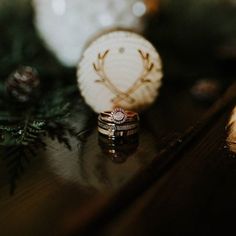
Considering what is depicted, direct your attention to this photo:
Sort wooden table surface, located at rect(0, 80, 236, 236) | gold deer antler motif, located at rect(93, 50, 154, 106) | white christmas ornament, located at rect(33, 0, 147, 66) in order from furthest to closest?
white christmas ornament, located at rect(33, 0, 147, 66) < gold deer antler motif, located at rect(93, 50, 154, 106) < wooden table surface, located at rect(0, 80, 236, 236)

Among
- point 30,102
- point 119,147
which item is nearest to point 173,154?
point 119,147

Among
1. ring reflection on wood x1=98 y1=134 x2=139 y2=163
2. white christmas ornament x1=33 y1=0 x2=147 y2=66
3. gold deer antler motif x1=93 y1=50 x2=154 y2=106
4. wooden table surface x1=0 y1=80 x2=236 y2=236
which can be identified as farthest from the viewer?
white christmas ornament x1=33 y1=0 x2=147 y2=66

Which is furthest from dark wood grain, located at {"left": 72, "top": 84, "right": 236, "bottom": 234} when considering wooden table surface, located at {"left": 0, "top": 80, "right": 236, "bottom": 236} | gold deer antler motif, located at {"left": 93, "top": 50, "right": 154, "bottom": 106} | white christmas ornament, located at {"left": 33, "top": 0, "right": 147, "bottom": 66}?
white christmas ornament, located at {"left": 33, "top": 0, "right": 147, "bottom": 66}

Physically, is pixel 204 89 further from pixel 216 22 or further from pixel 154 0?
pixel 216 22

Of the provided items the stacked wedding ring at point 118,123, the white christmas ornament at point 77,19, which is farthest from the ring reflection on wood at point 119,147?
the white christmas ornament at point 77,19

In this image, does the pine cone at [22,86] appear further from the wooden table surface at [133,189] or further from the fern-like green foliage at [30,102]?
the wooden table surface at [133,189]

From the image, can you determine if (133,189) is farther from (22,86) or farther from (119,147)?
(22,86)

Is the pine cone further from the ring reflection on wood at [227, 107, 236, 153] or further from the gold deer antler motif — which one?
the ring reflection on wood at [227, 107, 236, 153]

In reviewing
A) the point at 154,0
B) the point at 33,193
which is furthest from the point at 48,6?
the point at 33,193
